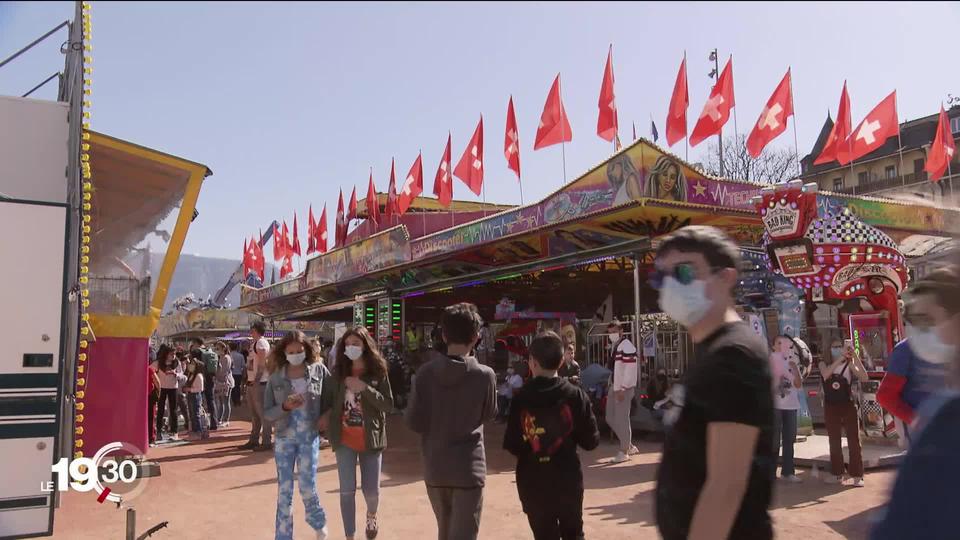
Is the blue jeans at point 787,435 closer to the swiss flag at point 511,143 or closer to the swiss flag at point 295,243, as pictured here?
the swiss flag at point 511,143

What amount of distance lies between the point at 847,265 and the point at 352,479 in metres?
7.34

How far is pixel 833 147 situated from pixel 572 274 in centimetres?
767

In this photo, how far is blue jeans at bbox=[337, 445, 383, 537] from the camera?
5562 mm

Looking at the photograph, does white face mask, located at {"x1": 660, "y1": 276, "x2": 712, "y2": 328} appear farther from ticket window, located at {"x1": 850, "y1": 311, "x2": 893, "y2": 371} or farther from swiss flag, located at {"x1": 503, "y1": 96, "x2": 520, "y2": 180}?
swiss flag, located at {"x1": 503, "y1": 96, "x2": 520, "y2": 180}

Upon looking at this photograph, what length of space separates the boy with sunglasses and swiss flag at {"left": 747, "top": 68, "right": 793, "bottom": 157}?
12992mm

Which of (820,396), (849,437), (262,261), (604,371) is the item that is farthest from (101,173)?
(262,261)

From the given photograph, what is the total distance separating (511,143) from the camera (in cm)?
1689

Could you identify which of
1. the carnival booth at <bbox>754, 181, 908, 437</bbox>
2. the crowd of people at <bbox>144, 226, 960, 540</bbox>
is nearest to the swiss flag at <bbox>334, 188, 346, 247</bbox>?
the carnival booth at <bbox>754, 181, 908, 437</bbox>

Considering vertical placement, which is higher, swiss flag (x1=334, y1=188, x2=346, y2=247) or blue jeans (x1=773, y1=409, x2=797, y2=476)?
swiss flag (x1=334, y1=188, x2=346, y2=247)

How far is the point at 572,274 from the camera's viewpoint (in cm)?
2028

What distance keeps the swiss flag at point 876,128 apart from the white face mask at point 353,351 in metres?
11.3

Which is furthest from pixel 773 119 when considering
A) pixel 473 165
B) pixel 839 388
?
pixel 839 388

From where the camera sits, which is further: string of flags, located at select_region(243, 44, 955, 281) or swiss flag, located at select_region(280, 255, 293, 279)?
swiss flag, located at select_region(280, 255, 293, 279)

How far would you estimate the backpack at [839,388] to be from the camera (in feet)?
26.1
